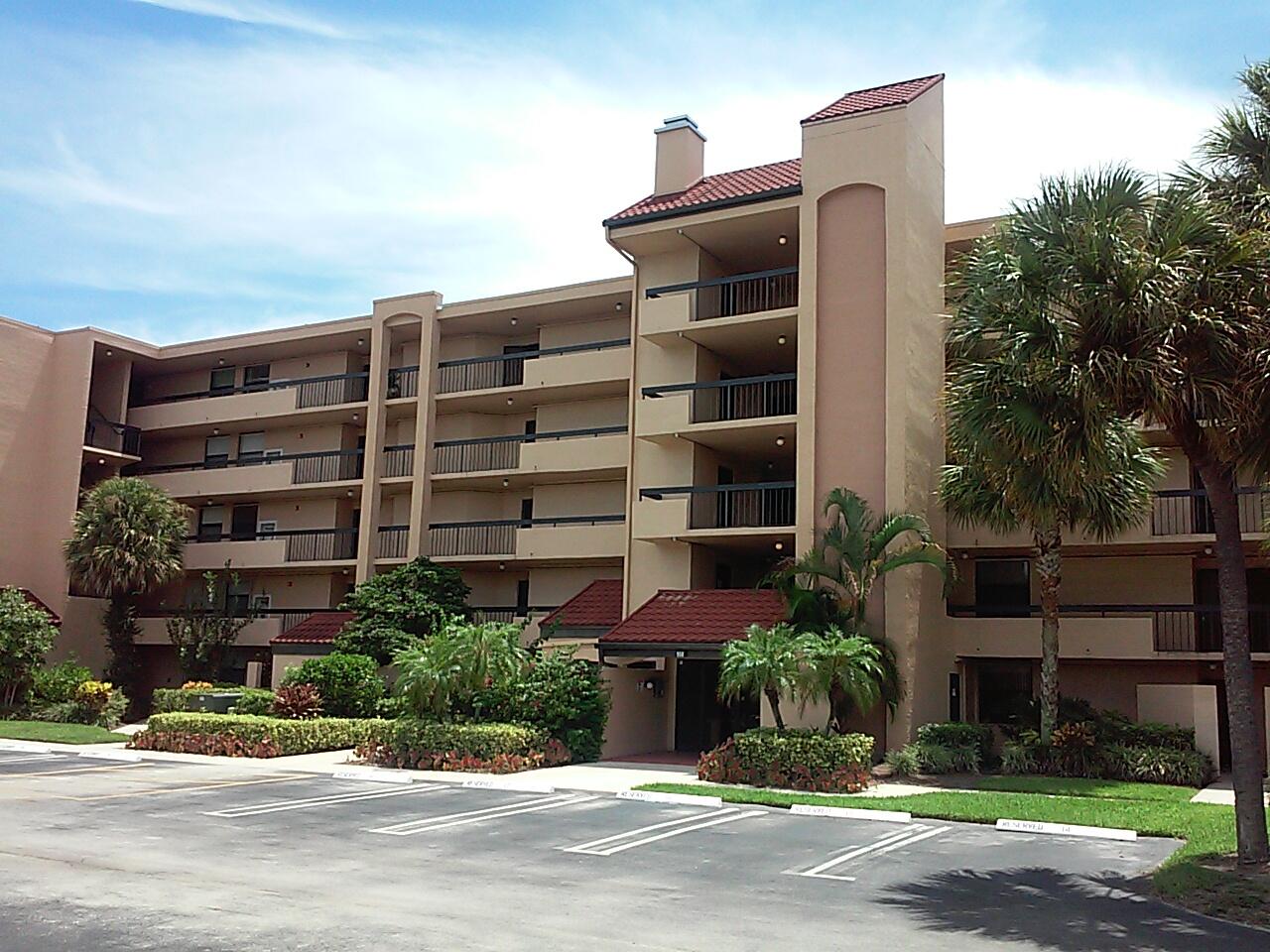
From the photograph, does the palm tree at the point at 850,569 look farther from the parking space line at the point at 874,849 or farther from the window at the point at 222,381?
the window at the point at 222,381

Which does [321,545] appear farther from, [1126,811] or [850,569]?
A: [1126,811]

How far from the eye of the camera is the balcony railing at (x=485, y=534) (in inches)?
1395

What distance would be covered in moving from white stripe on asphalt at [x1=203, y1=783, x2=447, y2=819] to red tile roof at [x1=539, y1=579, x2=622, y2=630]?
30.3ft

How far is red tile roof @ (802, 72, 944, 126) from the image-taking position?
28.9 meters

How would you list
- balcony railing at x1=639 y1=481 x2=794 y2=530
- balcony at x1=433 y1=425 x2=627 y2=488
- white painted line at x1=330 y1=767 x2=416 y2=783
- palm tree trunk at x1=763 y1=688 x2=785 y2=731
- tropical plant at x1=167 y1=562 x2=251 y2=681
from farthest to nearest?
1. tropical plant at x1=167 y1=562 x2=251 y2=681
2. balcony at x1=433 y1=425 x2=627 y2=488
3. balcony railing at x1=639 y1=481 x2=794 y2=530
4. palm tree trunk at x1=763 y1=688 x2=785 y2=731
5. white painted line at x1=330 y1=767 x2=416 y2=783

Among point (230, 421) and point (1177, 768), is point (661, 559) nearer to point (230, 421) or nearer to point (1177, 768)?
point (1177, 768)

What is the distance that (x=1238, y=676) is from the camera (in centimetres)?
1414

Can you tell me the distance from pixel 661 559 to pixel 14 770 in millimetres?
15082

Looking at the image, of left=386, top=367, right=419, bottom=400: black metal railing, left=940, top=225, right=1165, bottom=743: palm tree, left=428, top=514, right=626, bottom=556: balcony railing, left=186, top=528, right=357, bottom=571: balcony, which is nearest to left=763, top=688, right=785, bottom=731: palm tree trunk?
left=940, top=225, right=1165, bottom=743: palm tree

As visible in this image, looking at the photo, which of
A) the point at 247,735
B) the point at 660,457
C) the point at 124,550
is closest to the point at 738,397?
the point at 660,457

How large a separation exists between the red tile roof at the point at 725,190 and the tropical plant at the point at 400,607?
1113 cm

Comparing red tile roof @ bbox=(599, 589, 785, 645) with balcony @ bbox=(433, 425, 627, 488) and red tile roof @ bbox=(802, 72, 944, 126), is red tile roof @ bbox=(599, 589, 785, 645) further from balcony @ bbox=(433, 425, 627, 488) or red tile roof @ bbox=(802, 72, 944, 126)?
red tile roof @ bbox=(802, 72, 944, 126)

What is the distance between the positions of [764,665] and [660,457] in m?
9.37

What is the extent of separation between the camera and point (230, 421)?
4203cm
